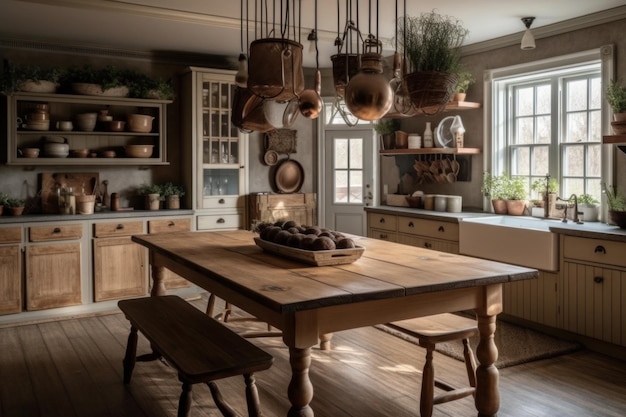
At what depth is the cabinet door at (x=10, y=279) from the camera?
5188 mm

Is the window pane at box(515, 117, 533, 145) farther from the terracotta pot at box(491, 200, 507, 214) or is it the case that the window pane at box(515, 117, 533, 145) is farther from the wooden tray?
the wooden tray

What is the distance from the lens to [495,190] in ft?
18.4

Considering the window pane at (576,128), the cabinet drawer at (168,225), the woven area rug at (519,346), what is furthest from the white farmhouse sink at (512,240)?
the cabinet drawer at (168,225)

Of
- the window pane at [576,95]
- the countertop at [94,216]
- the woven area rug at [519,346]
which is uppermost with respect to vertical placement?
the window pane at [576,95]

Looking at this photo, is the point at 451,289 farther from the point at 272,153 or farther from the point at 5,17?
the point at 272,153

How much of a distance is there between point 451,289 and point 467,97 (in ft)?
12.5

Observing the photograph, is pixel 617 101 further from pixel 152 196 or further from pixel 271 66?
pixel 152 196

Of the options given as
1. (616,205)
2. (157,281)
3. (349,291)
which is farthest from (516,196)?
(349,291)

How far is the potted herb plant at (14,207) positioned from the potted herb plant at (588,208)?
4.90 metres

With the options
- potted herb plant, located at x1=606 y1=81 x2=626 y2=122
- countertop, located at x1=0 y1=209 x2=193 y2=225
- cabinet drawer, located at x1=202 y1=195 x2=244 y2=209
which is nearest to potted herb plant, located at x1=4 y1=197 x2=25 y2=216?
countertop, located at x1=0 y1=209 x2=193 y2=225

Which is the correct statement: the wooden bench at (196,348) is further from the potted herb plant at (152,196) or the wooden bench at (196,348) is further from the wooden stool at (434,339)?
the potted herb plant at (152,196)

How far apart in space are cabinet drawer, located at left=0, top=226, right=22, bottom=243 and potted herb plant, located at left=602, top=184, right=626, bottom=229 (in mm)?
4802

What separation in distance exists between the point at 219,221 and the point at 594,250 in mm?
3745

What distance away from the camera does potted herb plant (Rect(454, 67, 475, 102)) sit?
5.61 m
